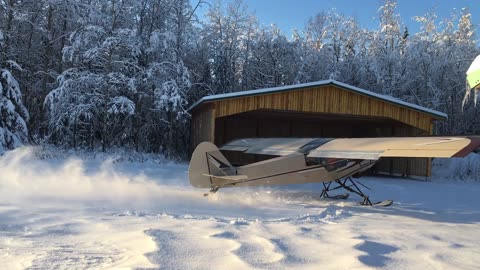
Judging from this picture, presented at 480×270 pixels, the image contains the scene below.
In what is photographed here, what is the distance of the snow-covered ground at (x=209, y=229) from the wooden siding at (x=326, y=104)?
5390 millimetres

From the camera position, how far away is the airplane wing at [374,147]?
652 centimetres

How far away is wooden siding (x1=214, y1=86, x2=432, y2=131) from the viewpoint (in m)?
14.9

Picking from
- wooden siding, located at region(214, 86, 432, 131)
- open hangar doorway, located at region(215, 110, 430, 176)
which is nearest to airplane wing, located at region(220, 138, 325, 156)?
wooden siding, located at region(214, 86, 432, 131)

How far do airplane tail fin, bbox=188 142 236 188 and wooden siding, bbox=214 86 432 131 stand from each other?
241 inches

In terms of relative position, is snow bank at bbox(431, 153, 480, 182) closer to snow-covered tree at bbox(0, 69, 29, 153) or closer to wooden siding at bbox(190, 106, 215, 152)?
wooden siding at bbox(190, 106, 215, 152)

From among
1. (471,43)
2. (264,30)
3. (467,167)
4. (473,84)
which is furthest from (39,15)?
(471,43)

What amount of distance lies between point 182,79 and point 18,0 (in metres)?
8.37

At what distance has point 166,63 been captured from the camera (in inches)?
807

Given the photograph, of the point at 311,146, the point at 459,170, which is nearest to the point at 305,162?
the point at 311,146

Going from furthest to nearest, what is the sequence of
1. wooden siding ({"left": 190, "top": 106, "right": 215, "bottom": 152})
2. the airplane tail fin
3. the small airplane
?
1. wooden siding ({"left": 190, "top": 106, "right": 215, "bottom": 152})
2. the airplane tail fin
3. the small airplane

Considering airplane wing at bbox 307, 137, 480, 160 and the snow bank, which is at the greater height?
airplane wing at bbox 307, 137, 480, 160

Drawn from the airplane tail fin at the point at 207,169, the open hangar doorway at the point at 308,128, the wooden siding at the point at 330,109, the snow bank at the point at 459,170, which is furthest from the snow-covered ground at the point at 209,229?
the open hangar doorway at the point at 308,128

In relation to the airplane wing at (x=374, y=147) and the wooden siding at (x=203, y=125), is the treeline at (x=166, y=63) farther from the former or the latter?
the airplane wing at (x=374, y=147)

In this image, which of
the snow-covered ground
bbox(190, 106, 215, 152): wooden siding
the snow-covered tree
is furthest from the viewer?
the snow-covered tree
